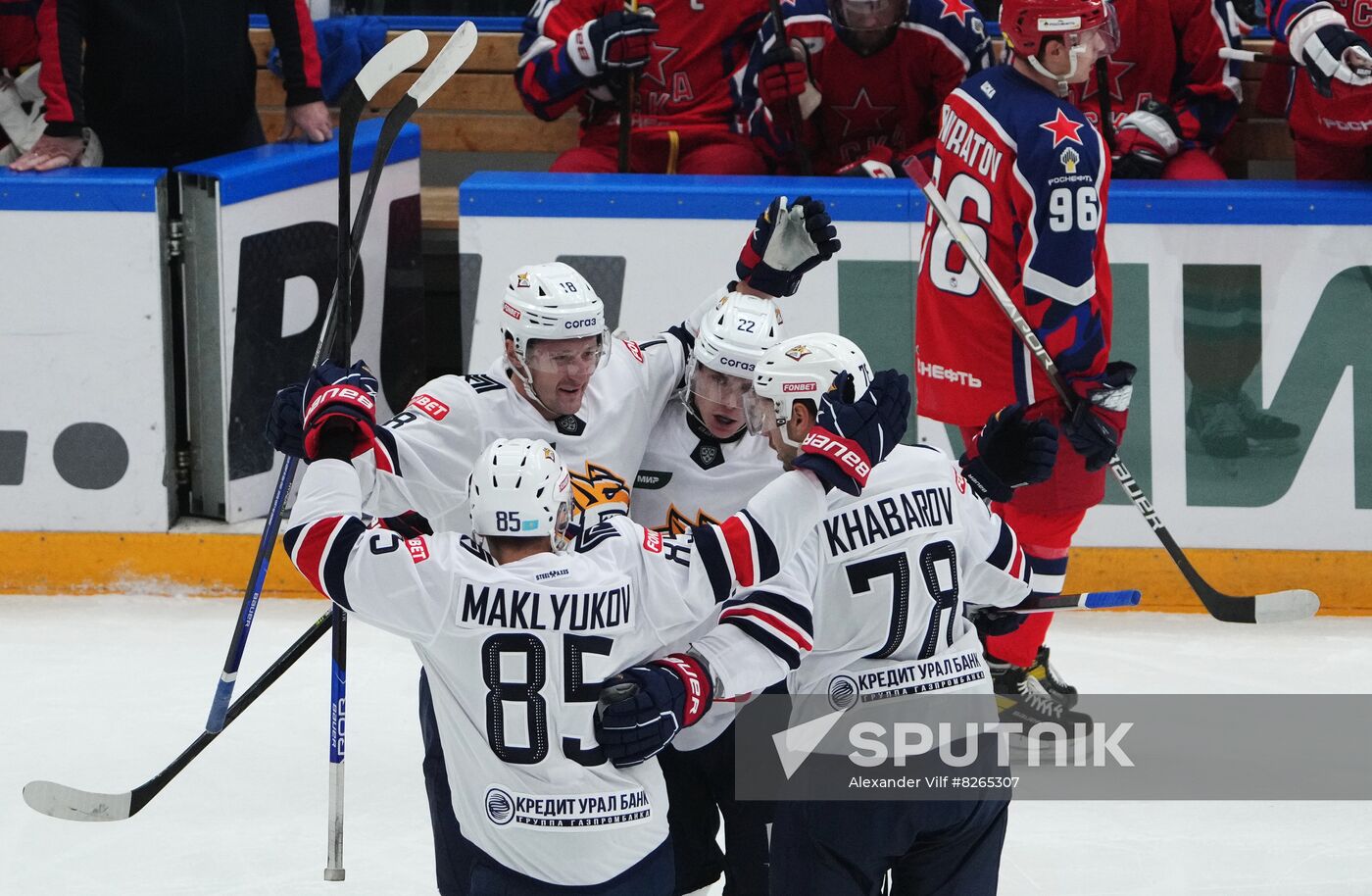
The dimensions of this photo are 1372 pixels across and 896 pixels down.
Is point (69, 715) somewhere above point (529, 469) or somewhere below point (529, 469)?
below

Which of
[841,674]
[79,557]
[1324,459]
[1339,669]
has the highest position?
[841,674]

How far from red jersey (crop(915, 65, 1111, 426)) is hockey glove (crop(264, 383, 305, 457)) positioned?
4.94ft

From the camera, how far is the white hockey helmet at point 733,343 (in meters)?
2.83

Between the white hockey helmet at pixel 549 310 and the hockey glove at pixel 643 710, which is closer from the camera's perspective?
the hockey glove at pixel 643 710

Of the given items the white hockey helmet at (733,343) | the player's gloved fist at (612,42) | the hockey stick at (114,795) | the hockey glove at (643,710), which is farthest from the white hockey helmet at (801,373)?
→ the player's gloved fist at (612,42)

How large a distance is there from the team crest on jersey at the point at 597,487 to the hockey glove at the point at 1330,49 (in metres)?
2.50

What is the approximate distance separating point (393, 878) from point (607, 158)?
2516 millimetres

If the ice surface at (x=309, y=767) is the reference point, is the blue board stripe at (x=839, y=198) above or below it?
above

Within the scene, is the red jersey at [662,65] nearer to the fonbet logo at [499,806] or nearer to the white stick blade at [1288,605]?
the white stick blade at [1288,605]

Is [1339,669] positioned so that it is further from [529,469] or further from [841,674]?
[529,469]

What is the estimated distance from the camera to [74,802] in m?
3.09

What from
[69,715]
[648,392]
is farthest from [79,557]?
[648,392]

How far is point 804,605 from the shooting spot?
2.45m

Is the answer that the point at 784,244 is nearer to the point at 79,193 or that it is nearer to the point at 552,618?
the point at 552,618
